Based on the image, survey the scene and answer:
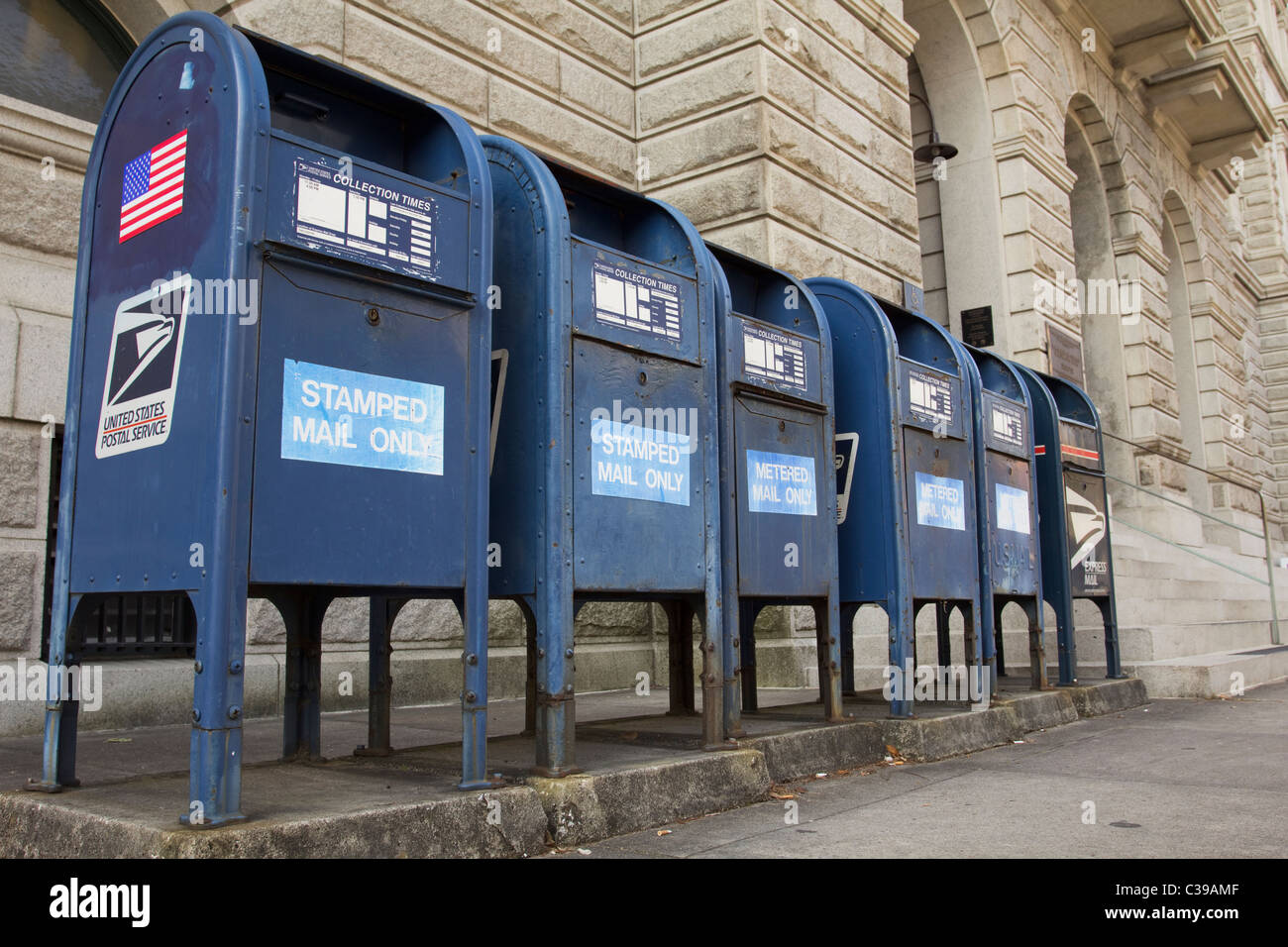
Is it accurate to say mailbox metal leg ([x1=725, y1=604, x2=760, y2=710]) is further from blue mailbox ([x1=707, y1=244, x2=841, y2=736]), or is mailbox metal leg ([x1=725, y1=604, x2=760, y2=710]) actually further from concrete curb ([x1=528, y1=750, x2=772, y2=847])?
concrete curb ([x1=528, y1=750, x2=772, y2=847])

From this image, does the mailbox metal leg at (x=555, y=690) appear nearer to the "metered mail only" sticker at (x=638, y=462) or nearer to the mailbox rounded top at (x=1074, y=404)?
the "metered mail only" sticker at (x=638, y=462)

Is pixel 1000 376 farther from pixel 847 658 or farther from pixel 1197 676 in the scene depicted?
pixel 1197 676

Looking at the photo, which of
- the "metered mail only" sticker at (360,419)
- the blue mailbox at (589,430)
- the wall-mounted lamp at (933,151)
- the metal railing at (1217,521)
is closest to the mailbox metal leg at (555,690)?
the blue mailbox at (589,430)

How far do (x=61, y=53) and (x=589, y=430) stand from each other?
434cm

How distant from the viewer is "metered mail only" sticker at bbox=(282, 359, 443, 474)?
296 centimetres

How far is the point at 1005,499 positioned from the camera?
6.34m

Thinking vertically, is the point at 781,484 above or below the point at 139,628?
above

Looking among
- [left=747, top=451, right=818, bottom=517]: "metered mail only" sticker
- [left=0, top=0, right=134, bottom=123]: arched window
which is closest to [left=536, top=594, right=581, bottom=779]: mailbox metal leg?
[left=747, top=451, right=818, bottom=517]: "metered mail only" sticker

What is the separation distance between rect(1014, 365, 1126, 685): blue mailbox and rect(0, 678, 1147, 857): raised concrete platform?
4.78 ft

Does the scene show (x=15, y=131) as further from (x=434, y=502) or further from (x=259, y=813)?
(x=259, y=813)

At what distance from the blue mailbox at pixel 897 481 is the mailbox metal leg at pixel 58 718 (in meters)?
3.52

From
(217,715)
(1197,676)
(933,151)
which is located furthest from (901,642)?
(933,151)

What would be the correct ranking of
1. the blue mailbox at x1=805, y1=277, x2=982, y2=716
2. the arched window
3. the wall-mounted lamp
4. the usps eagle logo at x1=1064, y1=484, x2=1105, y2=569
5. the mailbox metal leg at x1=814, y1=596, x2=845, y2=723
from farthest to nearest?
the wall-mounted lamp, the usps eagle logo at x1=1064, y1=484, x2=1105, y2=569, the arched window, the blue mailbox at x1=805, y1=277, x2=982, y2=716, the mailbox metal leg at x1=814, y1=596, x2=845, y2=723
